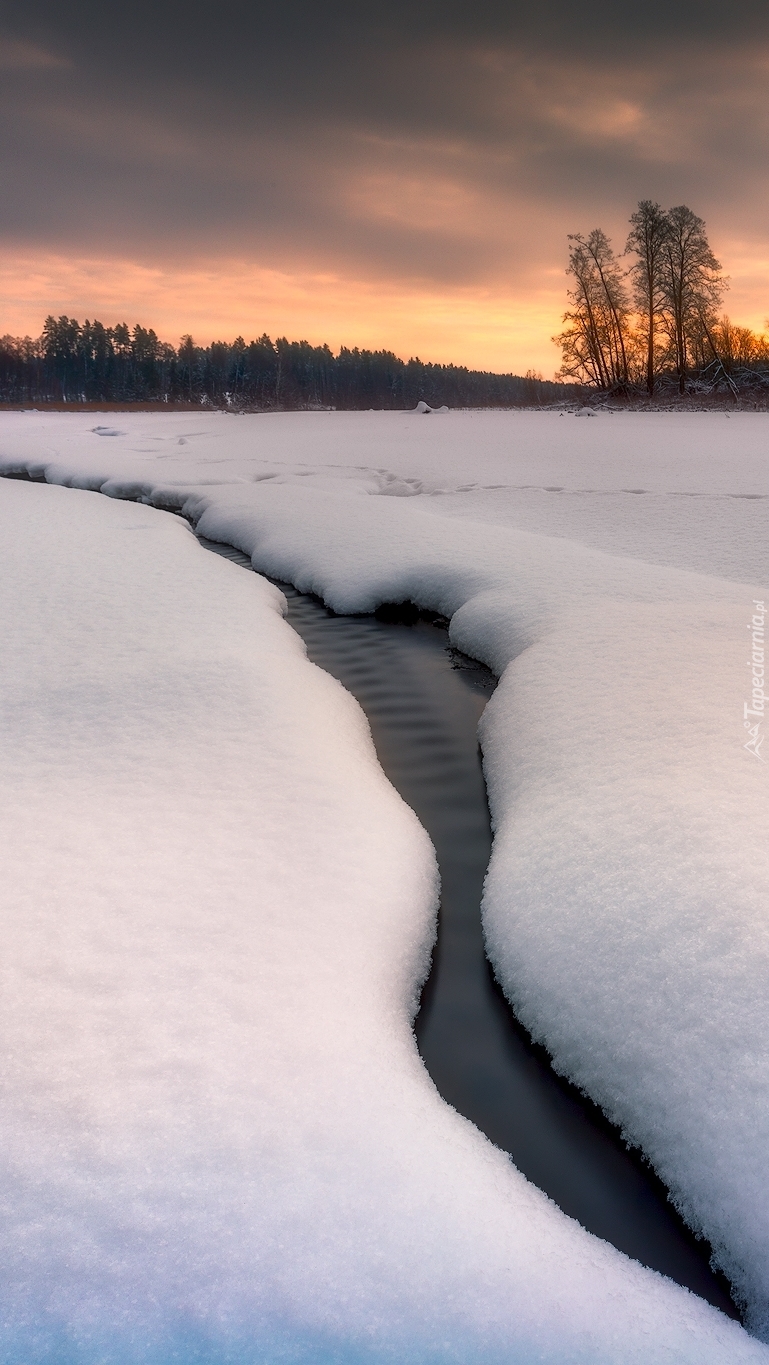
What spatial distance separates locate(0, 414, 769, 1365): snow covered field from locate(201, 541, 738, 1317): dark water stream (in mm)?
76

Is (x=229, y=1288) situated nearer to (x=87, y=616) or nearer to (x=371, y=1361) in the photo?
(x=371, y=1361)

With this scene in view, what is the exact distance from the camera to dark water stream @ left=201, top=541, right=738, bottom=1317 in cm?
171

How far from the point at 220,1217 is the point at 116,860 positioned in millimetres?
1185

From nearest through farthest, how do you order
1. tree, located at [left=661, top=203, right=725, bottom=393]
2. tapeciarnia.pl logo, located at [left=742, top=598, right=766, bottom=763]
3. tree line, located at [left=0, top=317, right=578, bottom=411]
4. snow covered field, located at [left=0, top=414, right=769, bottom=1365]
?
snow covered field, located at [left=0, top=414, right=769, bottom=1365] → tapeciarnia.pl logo, located at [left=742, top=598, right=766, bottom=763] → tree, located at [left=661, top=203, right=725, bottom=393] → tree line, located at [left=0, top=317, right=578, bottom=411]

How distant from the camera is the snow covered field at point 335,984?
4.33ft

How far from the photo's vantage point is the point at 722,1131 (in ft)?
5.49

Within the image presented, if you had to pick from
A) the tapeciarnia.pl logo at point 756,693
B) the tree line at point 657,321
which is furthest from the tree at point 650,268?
the tapeciarnia.pl logo at point 756,693

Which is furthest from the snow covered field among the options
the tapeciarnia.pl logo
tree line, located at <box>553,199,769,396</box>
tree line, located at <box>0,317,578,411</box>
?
tree line, located at <box>0,317,578,411</box>

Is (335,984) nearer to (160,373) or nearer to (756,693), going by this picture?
(756,693)

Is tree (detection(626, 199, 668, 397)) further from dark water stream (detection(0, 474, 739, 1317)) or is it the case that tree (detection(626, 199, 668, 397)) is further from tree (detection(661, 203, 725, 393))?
dark water stream (detection(0, 474, 739, 1317))

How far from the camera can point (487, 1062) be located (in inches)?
84.8

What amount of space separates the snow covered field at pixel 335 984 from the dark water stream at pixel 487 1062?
0.25 feet

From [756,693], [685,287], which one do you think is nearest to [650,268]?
[685,287]

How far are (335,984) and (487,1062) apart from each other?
501 mm
